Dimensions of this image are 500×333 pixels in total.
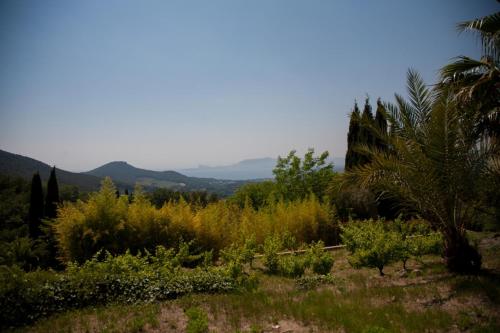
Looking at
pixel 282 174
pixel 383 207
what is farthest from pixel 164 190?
pixel 383 207

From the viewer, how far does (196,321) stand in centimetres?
476

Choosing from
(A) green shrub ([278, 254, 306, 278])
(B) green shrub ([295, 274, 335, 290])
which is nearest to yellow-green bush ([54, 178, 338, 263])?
(A) green shrub ([278, 254, 306, 278])

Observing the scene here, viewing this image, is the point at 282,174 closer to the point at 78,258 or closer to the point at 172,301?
the point at 78,258

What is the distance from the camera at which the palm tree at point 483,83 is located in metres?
7.63

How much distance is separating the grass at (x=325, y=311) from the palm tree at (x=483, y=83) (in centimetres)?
365

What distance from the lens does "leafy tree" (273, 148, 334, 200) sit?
80.7ft

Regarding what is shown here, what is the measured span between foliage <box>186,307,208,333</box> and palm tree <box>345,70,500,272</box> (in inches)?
195

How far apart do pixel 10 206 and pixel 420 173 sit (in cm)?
3940

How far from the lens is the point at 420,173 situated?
7.13 metres

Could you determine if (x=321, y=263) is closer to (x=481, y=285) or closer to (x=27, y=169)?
(x=481, y=285)

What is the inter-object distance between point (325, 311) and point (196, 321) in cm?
211

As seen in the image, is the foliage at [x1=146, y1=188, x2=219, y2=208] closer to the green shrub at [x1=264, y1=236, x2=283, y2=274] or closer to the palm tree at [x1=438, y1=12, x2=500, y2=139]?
the green shrub at [x1=264, y1=236, x2=283, y2=274]

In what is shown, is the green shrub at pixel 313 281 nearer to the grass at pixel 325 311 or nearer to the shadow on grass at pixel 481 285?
the grass at pixel 325 311

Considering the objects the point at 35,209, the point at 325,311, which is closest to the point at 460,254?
the point at 325,311
